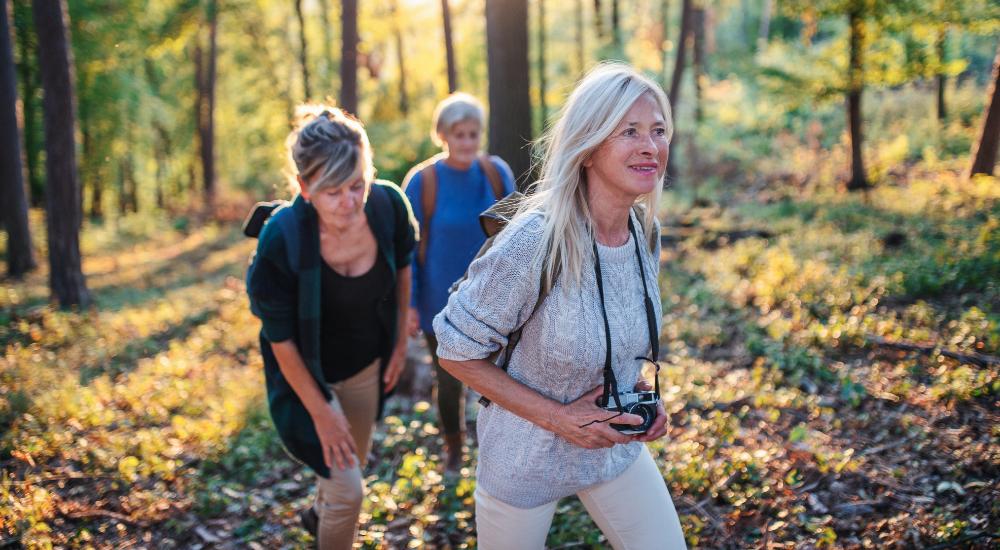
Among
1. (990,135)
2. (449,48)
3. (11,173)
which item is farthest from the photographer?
A: (449,48)

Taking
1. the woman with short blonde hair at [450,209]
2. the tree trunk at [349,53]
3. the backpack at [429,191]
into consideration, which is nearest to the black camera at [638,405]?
the woman with short blonde hair at [450,209]

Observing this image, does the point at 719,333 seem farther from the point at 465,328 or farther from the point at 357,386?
the point at 465,328

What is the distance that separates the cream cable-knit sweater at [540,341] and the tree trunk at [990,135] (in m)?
10.3

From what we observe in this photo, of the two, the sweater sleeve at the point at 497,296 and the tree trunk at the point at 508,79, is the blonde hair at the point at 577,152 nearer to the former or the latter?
the sweater sleeve at the point at 497,296

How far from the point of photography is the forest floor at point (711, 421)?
3875 millimetres

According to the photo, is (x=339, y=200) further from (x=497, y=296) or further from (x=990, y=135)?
(x=990, y=135)

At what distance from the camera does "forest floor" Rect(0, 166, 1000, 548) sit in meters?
3.88

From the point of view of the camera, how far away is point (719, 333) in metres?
7.06

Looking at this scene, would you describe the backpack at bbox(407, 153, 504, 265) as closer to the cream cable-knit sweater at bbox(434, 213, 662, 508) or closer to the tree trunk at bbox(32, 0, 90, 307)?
the cream cable-knit sweater at bbox(434, 213, 662, 508)

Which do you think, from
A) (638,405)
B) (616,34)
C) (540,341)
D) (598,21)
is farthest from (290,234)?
(598,21)

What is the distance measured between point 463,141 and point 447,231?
2.12 ft

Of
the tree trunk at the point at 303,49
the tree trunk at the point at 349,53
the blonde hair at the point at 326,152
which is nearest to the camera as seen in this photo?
the blonde hair at the point at 326,152

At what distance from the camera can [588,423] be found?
212 centimetres

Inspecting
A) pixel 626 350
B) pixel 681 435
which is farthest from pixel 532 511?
pixel 681 435
